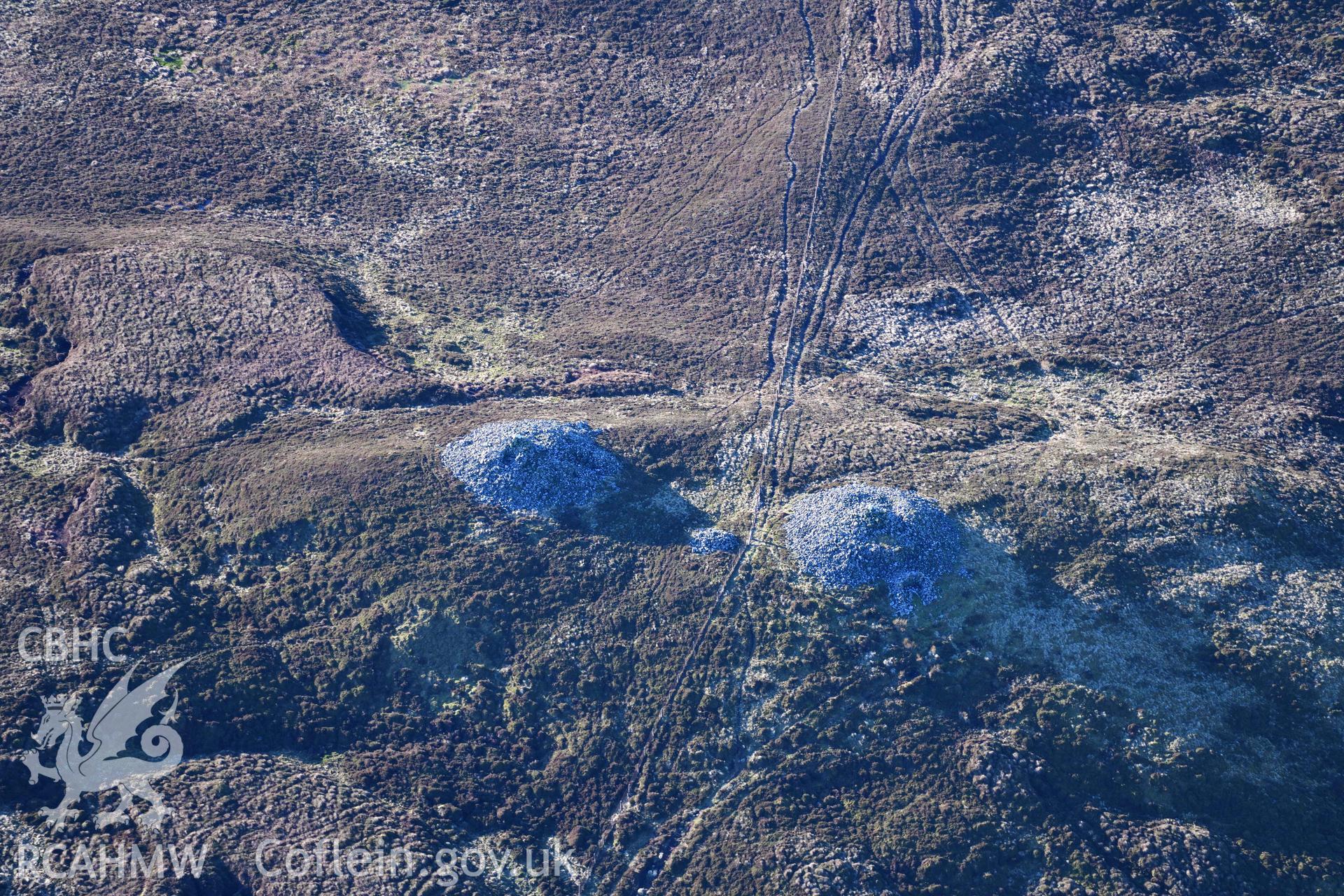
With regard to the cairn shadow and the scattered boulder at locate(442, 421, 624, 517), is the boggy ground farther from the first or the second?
the scattered boulder at locate(442, 421, 624, 517)

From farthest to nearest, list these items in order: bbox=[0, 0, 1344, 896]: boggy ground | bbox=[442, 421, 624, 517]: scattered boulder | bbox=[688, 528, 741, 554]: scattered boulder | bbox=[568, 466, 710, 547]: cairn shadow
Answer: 1. bbox=[442, 421, 624, 517]: scattered boulder
2. bbox=[568, 466, 710, 547]: cairn shadow
3. bbox=[688, 528, 741, 554]: scattered boulder
4. bbox=[0, 0, 1344, 896]: boggy ground

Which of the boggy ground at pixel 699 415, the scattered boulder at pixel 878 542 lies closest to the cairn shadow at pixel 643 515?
the boggy ground at pixel 699 415

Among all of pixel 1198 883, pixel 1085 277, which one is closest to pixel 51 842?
pixel 1198 883

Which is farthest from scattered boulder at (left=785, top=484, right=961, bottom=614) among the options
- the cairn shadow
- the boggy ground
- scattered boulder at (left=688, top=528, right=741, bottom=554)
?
the cairn shadow

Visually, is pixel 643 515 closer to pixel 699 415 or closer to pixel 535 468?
pixel 535 468

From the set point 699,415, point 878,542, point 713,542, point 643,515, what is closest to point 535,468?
point 643,515
